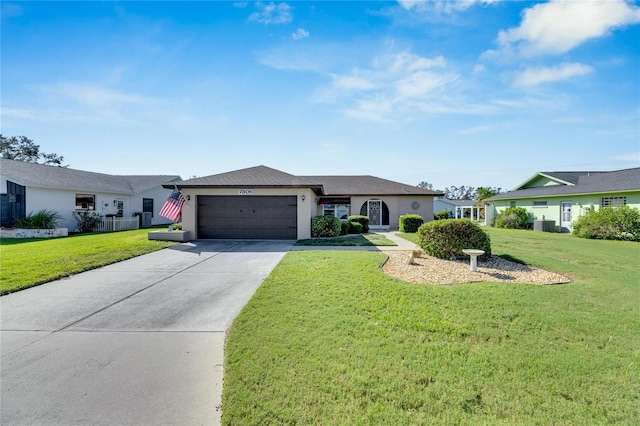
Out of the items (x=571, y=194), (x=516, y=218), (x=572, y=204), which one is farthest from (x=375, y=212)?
(x=572, y=204)

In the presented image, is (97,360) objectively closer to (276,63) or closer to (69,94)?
(276,63)

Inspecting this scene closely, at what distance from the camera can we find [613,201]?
17781mm

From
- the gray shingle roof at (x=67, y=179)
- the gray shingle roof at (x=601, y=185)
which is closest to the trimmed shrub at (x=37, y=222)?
the gray shingle roof at (x=67, y=179)

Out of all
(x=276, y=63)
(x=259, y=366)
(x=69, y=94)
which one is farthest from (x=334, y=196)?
(x=259, y=366)

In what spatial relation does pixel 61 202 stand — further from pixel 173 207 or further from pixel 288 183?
pixel 288 183

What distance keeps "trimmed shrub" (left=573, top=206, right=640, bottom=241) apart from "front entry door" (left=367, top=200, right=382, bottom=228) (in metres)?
12.0

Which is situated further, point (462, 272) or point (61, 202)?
point (61, 202)

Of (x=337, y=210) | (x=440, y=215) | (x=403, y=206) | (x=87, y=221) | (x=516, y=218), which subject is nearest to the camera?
(x=87, y=221)

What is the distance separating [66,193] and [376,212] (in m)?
20.7

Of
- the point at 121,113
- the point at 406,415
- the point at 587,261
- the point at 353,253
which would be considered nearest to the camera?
the point at 406,415

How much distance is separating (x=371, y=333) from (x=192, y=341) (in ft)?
7.96

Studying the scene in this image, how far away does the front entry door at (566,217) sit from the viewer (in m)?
20.5

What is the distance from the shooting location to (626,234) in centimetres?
1584

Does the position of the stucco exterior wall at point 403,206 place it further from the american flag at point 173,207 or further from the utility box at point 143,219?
the utility box at point 143,219
